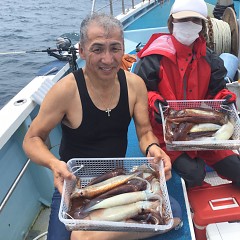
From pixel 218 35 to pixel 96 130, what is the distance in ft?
10.8

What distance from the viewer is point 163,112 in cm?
249

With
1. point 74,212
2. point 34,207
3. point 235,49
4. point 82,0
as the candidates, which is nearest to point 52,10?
point 82,0

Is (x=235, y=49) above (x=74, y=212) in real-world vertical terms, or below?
below

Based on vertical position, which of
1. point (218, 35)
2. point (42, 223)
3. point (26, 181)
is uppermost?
point (218, 35)

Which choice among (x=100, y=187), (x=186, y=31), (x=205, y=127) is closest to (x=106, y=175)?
(x=100, y=187)

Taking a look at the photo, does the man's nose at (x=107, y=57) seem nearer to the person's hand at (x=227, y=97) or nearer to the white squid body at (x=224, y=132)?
the white squid body at (x=224, y=132)

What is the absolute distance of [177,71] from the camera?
→ 2686 millimetres

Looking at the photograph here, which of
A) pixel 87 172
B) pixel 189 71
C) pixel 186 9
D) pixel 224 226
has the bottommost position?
pixel 224 226

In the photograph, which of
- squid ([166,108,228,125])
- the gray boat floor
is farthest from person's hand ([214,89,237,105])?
the gray boat floor

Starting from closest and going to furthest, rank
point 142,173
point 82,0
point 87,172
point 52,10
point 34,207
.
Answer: point 142,173, point 87,172, point 34,207, point 52,10, point 82,0

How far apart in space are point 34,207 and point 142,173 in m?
1.61

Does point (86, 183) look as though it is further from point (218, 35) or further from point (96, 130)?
point (218, 35)

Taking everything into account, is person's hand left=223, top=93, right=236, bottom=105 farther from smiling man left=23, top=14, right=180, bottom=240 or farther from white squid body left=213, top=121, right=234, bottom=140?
smiling man left=23, top=14, right=180, bottom=240

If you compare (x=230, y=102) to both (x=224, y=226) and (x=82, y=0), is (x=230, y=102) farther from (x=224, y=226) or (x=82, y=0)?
(x=82, y=0)
